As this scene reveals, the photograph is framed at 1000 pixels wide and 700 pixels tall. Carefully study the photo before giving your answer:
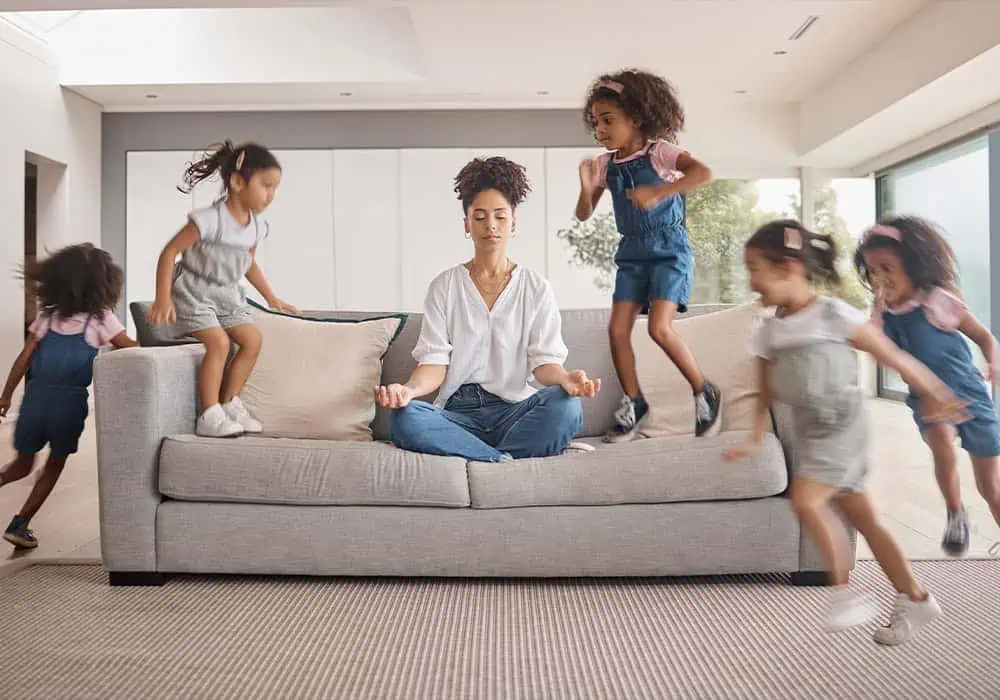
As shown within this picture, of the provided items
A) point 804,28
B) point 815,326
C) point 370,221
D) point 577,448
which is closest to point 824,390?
point 815,326

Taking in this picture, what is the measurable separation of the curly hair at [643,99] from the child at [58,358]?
1.67 metres

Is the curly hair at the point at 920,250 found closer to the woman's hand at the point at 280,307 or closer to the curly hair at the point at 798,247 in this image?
the curly hair at the point at 798,247

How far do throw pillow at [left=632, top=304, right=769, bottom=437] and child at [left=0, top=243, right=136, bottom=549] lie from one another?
5.47ft

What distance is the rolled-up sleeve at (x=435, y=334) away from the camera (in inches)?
114

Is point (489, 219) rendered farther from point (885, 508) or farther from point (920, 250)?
point (885, 508)

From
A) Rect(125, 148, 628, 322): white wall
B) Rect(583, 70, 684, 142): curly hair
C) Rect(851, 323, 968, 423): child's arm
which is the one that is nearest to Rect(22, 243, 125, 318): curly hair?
Rect(583, 70, 684, 142): curly hair

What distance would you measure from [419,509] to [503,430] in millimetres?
377

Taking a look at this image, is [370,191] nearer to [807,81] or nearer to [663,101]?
[807,81]

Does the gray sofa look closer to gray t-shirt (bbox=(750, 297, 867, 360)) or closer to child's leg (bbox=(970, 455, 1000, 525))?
child's leg (bbox=(970, 455, 1000, 525))

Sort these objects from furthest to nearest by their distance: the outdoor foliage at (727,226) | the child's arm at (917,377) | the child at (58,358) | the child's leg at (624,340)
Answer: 1. the outdoor foliage at (727,226)
2. the child at (58,358)
3. the child's leg at (624,340)
4. the child's arm at (917,377)

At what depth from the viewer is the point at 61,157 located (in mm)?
8062

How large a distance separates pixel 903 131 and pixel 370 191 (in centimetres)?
446

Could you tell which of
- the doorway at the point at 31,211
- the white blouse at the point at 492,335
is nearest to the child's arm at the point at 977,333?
the white blouse at the point at 492,335

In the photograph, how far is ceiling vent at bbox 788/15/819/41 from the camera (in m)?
6.38
